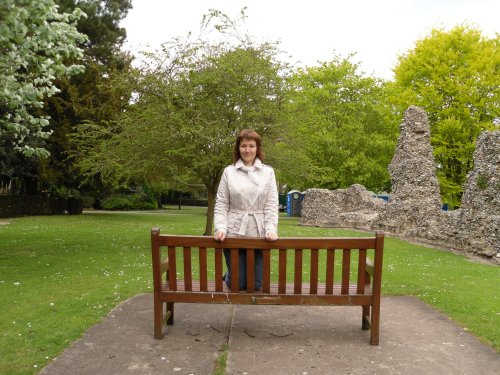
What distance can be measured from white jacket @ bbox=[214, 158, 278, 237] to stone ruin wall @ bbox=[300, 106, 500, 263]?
10441 mm

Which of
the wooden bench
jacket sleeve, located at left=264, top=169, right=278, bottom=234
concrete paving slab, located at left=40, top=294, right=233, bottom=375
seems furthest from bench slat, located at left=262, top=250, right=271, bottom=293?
concrete paving slab, located at left=40, top=294, right=233, bottom=375

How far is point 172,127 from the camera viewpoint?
1262 centimetres

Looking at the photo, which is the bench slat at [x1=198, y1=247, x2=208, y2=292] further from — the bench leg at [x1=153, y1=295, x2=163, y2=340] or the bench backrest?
the bench leg at [x1=153, y1=295, x2=163, y2=340]

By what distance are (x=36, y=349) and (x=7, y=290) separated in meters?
3.38

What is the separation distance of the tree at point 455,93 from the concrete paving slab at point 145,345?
27649 mm

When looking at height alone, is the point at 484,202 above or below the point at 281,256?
below

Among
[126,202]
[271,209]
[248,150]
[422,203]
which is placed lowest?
[126,202]

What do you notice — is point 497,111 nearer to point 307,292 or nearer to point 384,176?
point 384,176

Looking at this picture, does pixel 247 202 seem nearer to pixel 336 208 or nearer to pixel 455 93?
pixel 336 208

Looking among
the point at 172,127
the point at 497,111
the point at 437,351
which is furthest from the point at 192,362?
the point at 497,111

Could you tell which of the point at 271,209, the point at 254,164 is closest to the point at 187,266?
the point at 271,209

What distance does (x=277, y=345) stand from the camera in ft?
16.0

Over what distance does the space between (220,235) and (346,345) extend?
1.80 metres

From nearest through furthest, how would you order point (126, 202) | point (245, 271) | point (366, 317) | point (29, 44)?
point (245, 271)
point (366, 317)
point (29, 44)
point (126, 202)
